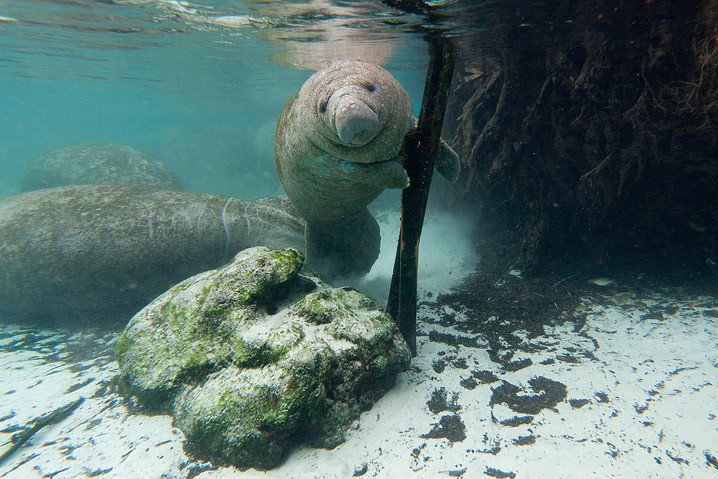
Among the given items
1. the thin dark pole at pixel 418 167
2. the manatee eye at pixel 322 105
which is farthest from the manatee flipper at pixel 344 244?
the manatee eye at pixel 322 105

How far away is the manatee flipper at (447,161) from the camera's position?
4.66 metres

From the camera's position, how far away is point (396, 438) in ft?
10.1

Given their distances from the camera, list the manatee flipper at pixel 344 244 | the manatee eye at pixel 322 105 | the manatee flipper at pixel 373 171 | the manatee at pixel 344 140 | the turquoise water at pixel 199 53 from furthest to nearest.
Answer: the turquoise water at pixel 199 53, the manatee flipper at pixel 344 244, the manatee flipper at pixel 373 171, the manatee eye at pixel 322 105, the manatee at pixel 344 140

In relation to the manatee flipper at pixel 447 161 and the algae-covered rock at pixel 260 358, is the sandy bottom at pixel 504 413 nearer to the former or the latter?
the algae-covered rock at pixel 260 358

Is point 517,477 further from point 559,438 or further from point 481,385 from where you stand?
point 481,385

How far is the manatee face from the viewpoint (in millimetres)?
3105

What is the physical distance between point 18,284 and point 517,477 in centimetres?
879

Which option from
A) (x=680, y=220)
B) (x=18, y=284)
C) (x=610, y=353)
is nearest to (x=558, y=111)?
(x=680, y=220)

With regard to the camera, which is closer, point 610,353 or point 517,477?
point 517,477

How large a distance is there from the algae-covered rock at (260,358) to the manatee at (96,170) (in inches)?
433

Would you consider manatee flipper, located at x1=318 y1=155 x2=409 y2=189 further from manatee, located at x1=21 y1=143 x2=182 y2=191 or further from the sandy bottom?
manatee, located at x1=21 y1=143 x2=182 y2=191

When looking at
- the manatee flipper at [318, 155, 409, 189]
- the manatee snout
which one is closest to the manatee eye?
the manatee snout

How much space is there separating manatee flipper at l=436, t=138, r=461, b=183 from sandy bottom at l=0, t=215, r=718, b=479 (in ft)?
7.29

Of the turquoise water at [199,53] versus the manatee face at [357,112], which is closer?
the manatee face at [357,112]
